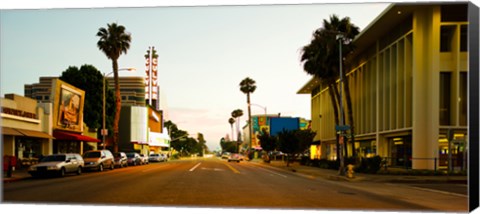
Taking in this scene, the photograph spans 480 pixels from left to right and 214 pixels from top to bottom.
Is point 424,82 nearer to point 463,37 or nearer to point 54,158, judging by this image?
point 463,37

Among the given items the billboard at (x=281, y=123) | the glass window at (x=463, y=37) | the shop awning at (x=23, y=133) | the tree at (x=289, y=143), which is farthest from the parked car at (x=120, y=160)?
the billboard at (x=281, y=123)

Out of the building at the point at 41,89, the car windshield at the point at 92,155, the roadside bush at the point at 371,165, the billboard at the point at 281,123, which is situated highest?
the building at the point at 41,89

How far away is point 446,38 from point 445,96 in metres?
4.13

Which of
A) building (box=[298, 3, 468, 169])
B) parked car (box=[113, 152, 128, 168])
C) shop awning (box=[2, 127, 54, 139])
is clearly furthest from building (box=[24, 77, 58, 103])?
building (box=[298, 3, 468, 169])

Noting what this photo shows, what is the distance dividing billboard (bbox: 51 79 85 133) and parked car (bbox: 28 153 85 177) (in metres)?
14.8

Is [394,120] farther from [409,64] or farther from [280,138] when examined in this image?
[280,138]

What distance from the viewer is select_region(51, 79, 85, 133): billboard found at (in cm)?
4812

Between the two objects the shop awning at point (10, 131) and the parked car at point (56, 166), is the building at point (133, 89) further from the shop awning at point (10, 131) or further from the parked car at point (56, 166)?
the parked car at point (56, 166)

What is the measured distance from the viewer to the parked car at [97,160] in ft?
131

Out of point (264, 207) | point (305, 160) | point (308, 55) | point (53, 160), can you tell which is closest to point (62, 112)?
point (53, 160)

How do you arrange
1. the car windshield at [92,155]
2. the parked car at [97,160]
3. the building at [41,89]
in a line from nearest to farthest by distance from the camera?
the parked car at [97,160] → the car windshield at [92,155] → the building at [41,89]

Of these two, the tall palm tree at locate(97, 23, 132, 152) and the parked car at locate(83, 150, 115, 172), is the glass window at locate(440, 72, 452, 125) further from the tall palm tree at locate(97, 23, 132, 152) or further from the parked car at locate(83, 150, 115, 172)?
the tall palm tree at locate(97, 23, 132, 152)

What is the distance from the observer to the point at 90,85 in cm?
6812

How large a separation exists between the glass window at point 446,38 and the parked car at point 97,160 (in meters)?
26.2
